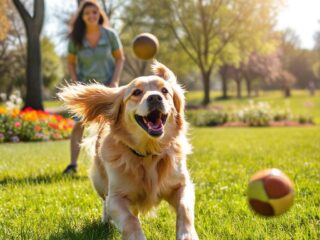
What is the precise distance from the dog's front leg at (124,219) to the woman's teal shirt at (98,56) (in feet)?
9.75

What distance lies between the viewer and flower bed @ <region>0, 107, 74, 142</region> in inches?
490

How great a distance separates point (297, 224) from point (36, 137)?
10.7 m

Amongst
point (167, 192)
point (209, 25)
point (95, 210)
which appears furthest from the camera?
point (209, 25)

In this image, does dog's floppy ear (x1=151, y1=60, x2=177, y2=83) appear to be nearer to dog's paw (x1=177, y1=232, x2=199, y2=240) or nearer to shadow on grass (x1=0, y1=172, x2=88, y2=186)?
dog's paw (x1=177, y1=232, x2=199, y2=240)

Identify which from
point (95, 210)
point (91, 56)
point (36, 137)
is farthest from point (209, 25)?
point (95, 210)

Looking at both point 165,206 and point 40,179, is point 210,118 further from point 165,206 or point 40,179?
point 165,206

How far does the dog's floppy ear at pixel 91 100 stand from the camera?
4238mm

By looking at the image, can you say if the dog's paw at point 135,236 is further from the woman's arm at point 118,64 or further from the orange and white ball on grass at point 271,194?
the woman's arm at point 118,64

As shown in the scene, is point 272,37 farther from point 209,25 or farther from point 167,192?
point 167,192

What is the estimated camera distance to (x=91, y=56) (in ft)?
20.5

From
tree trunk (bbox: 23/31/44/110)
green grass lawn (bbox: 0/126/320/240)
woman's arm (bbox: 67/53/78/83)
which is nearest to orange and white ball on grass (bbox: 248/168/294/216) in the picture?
green grass lawn (bbox: 0/126/320/240)

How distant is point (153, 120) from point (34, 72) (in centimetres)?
1589

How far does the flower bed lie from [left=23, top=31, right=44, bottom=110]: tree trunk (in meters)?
5.16

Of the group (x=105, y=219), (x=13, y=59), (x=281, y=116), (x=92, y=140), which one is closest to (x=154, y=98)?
(x=105, y=219)
